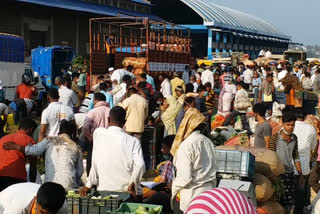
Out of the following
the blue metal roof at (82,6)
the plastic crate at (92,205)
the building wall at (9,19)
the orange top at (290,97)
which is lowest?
the plastic crate at (92,205)

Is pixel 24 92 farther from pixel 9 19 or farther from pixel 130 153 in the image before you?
pixel 9 19

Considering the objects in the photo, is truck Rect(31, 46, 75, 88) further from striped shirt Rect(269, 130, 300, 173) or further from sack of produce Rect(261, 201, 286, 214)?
sack of produce Rect(261, 201, 286, 214)

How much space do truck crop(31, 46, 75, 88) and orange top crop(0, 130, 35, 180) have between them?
2047 centimetres

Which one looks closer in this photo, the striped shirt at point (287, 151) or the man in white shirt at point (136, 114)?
the striped shirt at point (287, 151)

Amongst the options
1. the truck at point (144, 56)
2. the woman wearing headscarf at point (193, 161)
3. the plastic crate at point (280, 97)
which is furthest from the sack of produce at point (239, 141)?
the truck at point (144, 56)

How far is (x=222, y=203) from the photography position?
3.22 m

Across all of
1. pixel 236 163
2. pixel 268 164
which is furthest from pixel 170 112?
pixel 236 163

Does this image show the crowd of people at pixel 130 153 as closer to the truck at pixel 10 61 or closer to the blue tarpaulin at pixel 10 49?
the truck at pixel 10 61

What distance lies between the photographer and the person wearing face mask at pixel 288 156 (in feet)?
24.9

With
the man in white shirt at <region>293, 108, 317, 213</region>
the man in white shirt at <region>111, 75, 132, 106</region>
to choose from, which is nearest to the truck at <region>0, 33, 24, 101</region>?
the man in white shirt at <region>111, 75, 132, 106</region>

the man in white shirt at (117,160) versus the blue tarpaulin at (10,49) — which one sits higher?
the blue tarpaulin at (10,49)

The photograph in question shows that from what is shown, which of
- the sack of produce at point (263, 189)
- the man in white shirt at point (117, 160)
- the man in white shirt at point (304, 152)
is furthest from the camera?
the man in white shirt at point (304, 152)

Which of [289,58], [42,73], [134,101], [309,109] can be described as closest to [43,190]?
[134,101]

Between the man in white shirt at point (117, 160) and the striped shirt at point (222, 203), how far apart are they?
8.92ft
